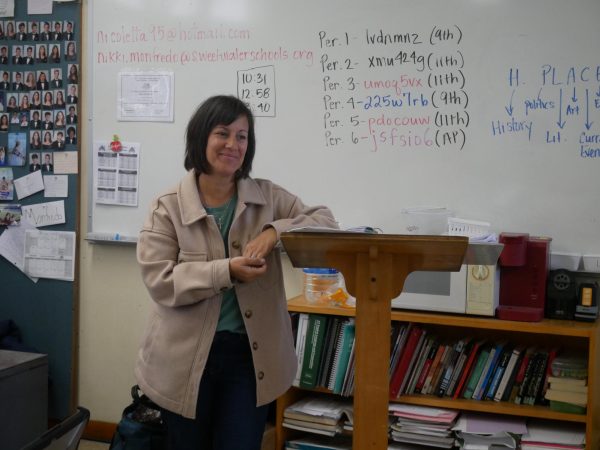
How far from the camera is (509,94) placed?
8.43 ft

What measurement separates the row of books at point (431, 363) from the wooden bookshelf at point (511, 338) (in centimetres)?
4

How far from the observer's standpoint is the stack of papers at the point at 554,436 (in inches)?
86.6

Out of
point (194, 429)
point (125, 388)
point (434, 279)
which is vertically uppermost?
point (434, 279)

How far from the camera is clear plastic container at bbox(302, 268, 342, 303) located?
9.04 feet

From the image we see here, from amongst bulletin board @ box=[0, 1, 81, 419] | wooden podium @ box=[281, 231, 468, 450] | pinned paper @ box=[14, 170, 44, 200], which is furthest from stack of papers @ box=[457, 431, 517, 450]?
pinned paper @ box=[14, 170, 44, 200]

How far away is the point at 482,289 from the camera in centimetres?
235

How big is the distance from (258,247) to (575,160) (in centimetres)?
152

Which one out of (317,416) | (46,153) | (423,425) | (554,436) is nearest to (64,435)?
(317,416)

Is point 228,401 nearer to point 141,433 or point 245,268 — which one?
point 245,268

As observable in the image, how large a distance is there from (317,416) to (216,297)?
3.56 feet

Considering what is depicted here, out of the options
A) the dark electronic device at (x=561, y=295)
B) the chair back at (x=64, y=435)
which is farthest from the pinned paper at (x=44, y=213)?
the dark electronic device at (x=561, y=295)

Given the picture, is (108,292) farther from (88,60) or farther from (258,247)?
(258,247)

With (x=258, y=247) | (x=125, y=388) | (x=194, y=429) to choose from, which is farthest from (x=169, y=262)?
(x=125, y=388)

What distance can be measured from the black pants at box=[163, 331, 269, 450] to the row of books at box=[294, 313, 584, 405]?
2.93ft
